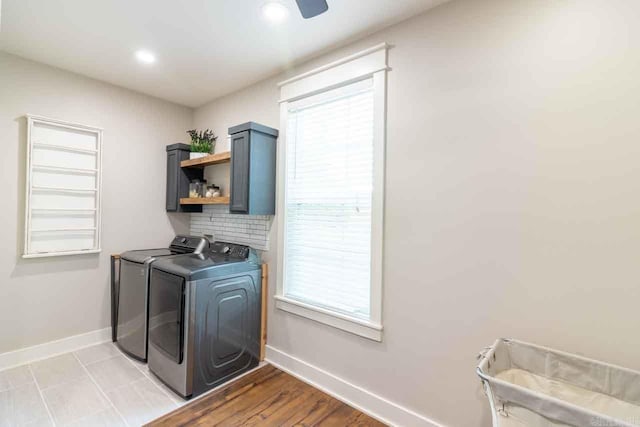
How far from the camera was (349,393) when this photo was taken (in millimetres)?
2105

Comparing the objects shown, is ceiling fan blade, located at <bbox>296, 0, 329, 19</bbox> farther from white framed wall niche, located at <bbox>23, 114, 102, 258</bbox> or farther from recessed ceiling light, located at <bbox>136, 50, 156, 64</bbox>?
white framed wall niche, located at <bbox>23, 114, 102, 258</bbox>

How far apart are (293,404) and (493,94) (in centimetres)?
232

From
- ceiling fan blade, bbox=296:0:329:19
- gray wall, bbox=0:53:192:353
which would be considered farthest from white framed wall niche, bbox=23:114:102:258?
ceiling fan blade, bbox=296:0:329:19

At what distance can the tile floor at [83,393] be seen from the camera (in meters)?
1.87

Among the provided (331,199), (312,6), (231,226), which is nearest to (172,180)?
(231,226)

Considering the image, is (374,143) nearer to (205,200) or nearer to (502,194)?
(502,194)

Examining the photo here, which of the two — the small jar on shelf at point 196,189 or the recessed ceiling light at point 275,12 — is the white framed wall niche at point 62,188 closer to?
the small jar on shelf at point 196,189

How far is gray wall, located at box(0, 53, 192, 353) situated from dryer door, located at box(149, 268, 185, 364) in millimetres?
972

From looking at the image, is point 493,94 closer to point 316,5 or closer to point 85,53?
point 316,5

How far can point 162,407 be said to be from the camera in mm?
2002

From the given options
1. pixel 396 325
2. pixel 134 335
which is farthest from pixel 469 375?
pixel 134 335

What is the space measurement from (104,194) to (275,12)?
7.92ft

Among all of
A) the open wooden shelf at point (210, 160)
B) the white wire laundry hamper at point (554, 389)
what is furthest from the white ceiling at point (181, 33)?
the white wire laundry hamper at point (554, 389)

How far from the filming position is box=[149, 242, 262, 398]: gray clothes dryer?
2.09m
